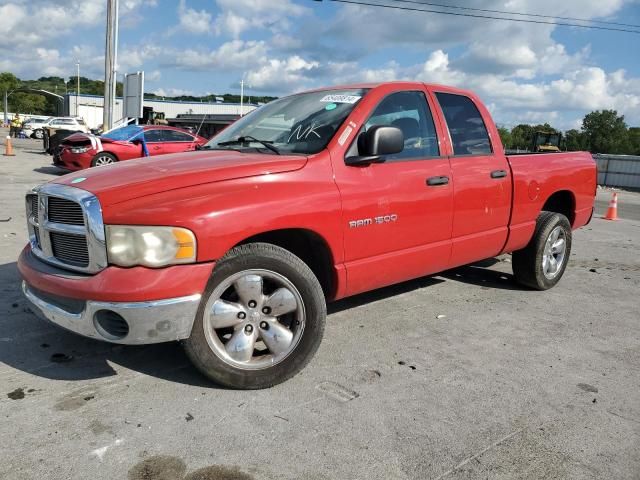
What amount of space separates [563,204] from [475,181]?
6.65 feet

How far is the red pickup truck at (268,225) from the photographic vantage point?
278 centimetres

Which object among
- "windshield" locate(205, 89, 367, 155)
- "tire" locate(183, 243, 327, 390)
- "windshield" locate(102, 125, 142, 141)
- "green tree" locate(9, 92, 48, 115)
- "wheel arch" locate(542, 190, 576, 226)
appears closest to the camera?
"tire" locate(183, 243, 327, 390)

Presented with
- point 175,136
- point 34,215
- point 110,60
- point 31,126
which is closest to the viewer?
point 34,215

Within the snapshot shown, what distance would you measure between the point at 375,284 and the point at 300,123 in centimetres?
127

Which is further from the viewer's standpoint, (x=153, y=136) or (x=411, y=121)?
(x=153, y=136)

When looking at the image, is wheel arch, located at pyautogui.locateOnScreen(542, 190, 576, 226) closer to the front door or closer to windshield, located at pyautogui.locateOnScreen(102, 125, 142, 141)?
the front door

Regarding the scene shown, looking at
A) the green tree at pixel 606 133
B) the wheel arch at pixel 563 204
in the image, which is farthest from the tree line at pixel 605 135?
the wheel arch at pixel 563 204

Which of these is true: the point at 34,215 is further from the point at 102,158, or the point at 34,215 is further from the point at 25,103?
the point at 25,103

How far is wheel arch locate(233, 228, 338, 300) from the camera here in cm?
336

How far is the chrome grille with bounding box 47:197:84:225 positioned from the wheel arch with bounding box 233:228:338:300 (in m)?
0.97

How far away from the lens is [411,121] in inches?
163

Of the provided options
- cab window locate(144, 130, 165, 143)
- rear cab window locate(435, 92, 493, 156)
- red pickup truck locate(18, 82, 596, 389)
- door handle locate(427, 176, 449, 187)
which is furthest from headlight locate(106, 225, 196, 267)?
cab window locate(144, 130, 165, 143)

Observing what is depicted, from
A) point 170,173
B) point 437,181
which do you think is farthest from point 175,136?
point 170,173

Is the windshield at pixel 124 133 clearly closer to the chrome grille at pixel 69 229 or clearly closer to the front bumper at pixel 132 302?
the chrome grille at pixel 69 229
